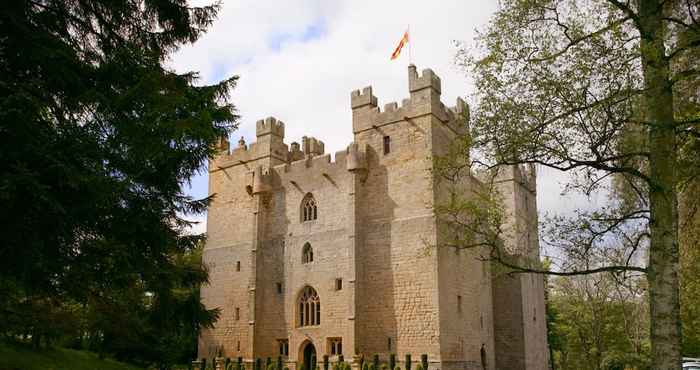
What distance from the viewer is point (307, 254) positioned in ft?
88.3

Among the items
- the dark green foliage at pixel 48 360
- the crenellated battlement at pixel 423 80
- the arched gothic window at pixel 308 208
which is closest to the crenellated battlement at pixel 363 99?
the crenellated battlement at pixel 423 80

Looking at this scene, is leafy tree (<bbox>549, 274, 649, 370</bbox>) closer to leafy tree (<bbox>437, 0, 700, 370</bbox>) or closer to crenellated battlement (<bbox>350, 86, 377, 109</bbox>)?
crenellated battlement (<bbox>350, 86, 377, 109</bbox>)

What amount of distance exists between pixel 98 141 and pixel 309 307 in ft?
62.2

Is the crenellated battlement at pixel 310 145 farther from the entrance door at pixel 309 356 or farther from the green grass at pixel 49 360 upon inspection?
the green grass at pixel 49 360

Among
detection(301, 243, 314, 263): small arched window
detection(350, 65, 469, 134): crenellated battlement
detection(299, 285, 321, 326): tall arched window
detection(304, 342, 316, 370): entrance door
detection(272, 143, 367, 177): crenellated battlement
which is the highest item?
detection(350, 65, 469, 134): crenellated battlement

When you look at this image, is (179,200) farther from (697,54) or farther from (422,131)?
(422,131)

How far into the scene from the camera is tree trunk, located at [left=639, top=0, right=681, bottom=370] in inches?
309

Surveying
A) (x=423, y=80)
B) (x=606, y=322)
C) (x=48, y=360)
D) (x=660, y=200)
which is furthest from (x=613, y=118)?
(x=606, y=322)

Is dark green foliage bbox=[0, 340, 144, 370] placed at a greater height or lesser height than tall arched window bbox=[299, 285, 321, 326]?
lesser

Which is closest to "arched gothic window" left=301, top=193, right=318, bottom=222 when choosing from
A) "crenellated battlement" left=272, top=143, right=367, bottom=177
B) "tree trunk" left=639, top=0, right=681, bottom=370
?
"crenellated battlement" left=272, top=143, right=367, bottom=177

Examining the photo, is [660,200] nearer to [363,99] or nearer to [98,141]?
[98,141]

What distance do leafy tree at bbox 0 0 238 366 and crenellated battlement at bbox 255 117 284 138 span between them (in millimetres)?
19378

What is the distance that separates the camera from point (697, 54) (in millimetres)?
9883

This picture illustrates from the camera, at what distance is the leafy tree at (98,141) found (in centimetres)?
734
